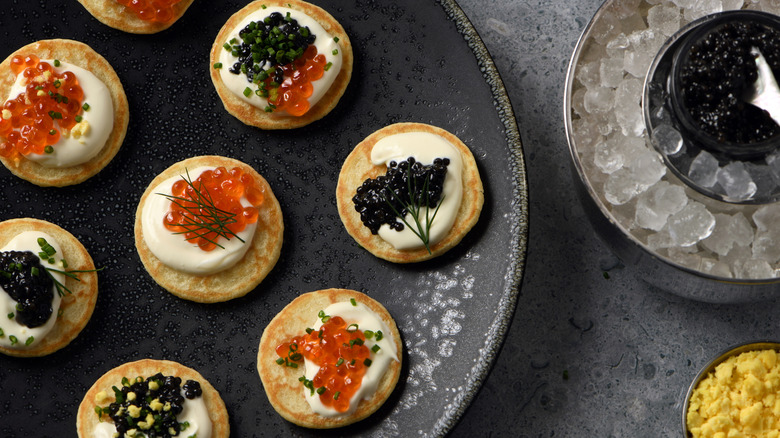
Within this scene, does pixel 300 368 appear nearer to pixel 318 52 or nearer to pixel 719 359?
pixel 318 52

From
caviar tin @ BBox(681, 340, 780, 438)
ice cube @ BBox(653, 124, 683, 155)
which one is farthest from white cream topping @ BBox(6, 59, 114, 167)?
caviar tin @ BBox(681, 340, 780, 438)

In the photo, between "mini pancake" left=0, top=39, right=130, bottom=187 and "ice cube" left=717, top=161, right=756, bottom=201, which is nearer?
"ice cube" left=717, top=161, right=756, bottom=201

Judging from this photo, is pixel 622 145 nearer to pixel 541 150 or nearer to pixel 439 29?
pixel 541 150

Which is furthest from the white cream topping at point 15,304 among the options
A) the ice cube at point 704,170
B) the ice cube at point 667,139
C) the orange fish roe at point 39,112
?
the ice cube at point 704,170

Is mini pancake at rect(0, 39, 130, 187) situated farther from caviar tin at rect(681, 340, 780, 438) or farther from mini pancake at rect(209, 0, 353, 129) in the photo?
caviar tin at rect(681, 340, 780, 438)

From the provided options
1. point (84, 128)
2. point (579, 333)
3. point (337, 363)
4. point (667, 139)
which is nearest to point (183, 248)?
point (84, 128)
